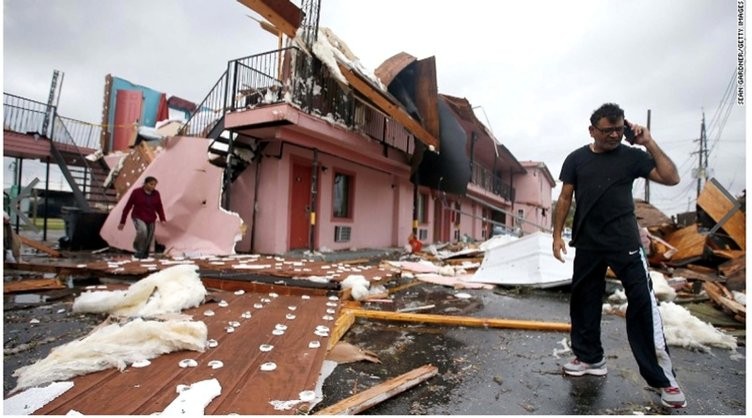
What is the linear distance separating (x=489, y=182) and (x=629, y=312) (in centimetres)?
2206

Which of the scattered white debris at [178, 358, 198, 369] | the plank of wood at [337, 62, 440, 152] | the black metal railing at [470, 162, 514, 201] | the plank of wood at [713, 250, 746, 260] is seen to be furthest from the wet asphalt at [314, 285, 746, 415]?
the black metal railing at [470, 162, 514, 201]

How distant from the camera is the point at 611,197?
238 centimetres

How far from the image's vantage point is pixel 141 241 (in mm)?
7281

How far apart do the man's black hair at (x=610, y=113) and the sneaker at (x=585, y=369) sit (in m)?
1.54

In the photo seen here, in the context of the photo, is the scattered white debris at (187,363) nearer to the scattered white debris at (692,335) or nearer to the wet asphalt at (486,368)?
the wet asphalt at (486,368)

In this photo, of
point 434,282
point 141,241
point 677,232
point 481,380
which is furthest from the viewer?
point 677,232

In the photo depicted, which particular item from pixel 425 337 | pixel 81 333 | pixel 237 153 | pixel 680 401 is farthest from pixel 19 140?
pixel 680 401

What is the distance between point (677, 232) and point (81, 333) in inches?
433

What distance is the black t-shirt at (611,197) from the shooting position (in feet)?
7.71

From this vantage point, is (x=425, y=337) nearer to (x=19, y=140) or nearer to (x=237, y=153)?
(x=237, y=153)

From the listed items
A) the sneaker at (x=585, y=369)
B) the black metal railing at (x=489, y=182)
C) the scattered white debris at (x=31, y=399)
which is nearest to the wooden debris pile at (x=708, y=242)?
the sneaker at (x=585, y=369)

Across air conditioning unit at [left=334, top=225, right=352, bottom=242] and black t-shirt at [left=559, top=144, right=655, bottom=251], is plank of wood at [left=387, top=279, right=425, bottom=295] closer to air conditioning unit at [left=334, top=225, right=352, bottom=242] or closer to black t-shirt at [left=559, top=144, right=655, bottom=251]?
black t-shirt at [left=559, top=144, right=655, bottom=251]

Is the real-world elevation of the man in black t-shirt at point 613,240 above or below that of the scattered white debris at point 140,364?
above

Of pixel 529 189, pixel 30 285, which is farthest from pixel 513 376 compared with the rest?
pixel 529 189
